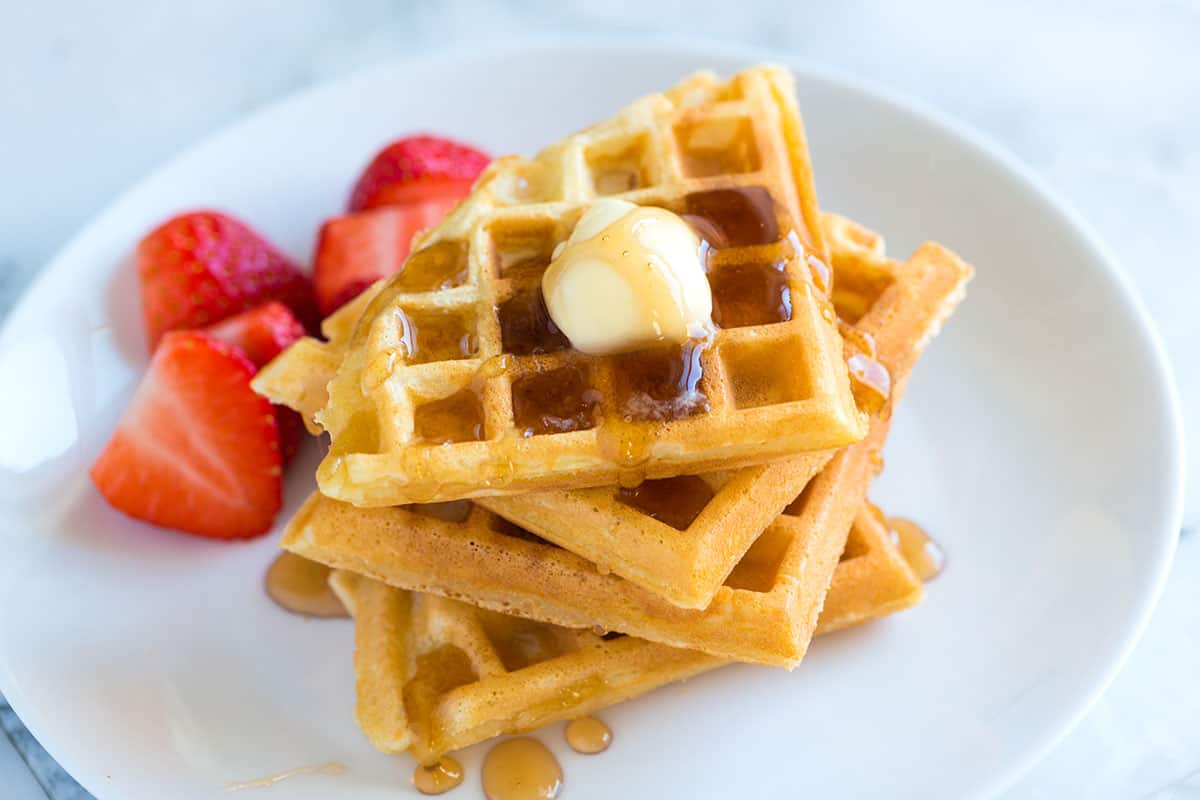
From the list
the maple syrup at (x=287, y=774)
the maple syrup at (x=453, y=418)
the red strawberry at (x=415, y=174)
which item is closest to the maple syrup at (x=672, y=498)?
the maple syrup at (x=453, y=418)

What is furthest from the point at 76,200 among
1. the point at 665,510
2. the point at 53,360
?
the point at 665,510

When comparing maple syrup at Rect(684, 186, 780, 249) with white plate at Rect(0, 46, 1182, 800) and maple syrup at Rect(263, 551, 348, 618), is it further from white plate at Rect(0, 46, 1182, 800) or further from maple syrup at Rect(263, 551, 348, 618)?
maple syrup at Rect(263, 551, 348, 618)

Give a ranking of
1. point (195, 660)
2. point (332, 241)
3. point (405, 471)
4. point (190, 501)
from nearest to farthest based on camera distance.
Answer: point (405, 471), point (195, 660), point (190, 501), point (332, 241)

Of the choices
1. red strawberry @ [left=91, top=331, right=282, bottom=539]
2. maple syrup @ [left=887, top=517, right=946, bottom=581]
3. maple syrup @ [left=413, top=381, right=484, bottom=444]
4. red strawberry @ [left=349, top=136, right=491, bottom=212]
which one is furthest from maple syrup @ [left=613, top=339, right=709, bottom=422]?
red strawberry @ [left=349, top=136, right=491, bottom=212]

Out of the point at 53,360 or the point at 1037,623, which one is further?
the point at 53,360

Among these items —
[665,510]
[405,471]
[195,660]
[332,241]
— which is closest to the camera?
[405,471]

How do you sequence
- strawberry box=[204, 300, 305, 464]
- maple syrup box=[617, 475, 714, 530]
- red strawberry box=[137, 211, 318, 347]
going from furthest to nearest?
red strawberry box=[137, 211, 318, 347], strawberry box=[204, 300, 305, 464], maple syrup box=[617, 475, 714, 530]

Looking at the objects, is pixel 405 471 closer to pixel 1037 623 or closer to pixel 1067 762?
pixel 1037 623

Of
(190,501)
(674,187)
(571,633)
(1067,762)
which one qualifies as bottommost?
(1067,762)
